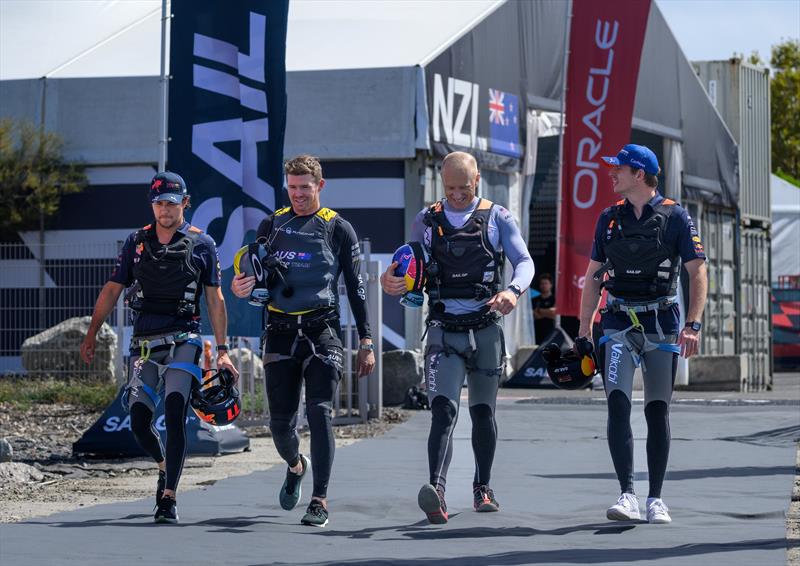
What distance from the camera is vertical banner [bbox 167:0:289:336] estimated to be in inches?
445

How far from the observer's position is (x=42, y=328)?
56.6 feet

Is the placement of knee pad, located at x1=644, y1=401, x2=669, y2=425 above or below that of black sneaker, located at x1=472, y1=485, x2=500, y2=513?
above

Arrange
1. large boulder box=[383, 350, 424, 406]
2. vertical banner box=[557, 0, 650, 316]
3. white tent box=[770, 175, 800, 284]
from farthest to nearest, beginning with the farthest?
1. white tent box=[770, 175, 800, 284]
2. vertical banner box=[557, 0, 650, 316]
3. large boulder box=[383, 350, 424, 406]

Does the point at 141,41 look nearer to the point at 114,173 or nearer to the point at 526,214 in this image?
the point at 114,173

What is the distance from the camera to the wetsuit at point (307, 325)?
24.5 ft

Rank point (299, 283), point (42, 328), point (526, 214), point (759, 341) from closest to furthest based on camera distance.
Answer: point (299, 283) → point (42, 328) → point (526, 214) → point (759, 341)

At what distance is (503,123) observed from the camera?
21141mm

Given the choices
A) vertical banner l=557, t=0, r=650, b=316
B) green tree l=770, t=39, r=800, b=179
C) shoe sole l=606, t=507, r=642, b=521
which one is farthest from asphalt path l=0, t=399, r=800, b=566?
green tree l=770, t=39, r=800, b=179

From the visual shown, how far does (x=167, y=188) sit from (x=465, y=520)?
2.25 metres

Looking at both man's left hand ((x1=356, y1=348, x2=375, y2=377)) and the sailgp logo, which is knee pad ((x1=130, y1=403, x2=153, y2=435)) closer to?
man's left hand ((x1=356, y1=348, x2=375, y2=377))

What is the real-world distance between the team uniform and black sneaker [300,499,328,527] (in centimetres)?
74

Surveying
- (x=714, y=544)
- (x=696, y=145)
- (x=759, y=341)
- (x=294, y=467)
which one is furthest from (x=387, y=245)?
(x=714, y=544)

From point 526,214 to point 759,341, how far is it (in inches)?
299

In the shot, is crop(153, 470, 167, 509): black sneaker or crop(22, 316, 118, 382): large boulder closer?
crop(153, 470, 167, 509): black sneaker
